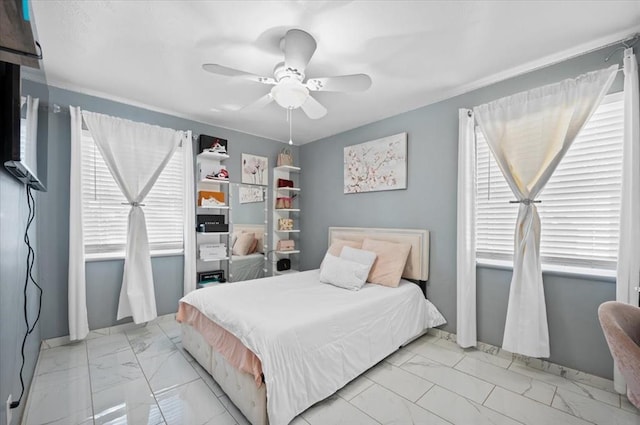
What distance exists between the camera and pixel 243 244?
391 cm

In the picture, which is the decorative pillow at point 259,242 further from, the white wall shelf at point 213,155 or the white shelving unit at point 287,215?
the white wall shelf at point 213,155

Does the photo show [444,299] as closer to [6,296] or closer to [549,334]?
[549,334]

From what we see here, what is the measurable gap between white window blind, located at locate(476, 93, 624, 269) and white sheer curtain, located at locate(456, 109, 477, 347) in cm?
40

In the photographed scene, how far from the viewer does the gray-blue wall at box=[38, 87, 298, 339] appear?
261 cm

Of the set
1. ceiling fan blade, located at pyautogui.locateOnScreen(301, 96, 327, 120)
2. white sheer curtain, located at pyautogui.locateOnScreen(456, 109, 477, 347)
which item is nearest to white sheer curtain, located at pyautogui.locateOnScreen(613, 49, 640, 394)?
white sheer curtain, located at pyautogui.locateOnScreen(456, 109, 477, 347)

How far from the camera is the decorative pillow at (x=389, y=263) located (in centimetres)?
283

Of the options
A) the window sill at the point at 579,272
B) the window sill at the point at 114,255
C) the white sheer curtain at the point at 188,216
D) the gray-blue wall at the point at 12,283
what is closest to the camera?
the gray-blue wall at the point at 12,283

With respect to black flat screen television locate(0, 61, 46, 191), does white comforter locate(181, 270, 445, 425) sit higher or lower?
lower

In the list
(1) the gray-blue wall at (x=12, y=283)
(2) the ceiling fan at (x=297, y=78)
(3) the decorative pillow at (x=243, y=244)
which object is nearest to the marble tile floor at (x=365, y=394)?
(1) the gray-blue wall at (x=12, y=283)

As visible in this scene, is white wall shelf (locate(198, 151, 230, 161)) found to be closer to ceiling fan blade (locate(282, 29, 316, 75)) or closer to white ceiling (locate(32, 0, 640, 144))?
white ceiling (locate(32, 0, 640, 144))

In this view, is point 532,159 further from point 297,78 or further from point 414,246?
point 297,78

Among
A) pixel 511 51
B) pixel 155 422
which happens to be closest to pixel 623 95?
pixel 511 51

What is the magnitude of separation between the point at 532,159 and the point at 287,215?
10.5 feet

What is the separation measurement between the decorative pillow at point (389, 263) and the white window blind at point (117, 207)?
238cm
